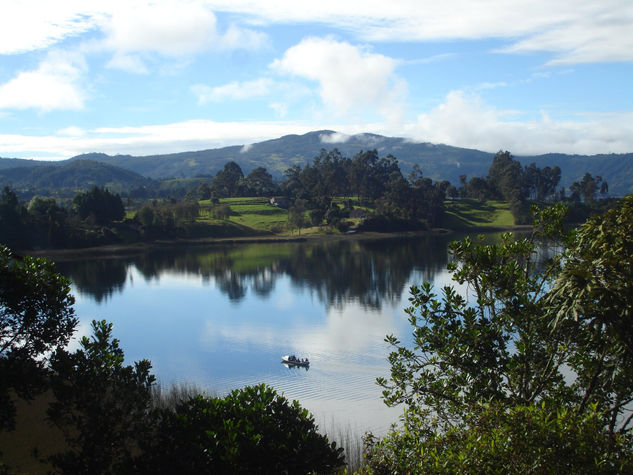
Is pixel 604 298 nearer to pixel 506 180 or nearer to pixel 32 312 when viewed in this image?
pixel 32 312

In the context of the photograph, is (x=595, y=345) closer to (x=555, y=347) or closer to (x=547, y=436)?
(x=555, y=347)

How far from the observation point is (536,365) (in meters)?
10.3

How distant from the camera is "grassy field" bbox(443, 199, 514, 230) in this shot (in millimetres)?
119800

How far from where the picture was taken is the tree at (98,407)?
1001cm

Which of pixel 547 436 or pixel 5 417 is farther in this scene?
pixel 5 417

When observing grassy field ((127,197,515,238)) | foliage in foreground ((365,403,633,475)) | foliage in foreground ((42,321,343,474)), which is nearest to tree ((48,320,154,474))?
foliage in foreground ((42,321,343,474))

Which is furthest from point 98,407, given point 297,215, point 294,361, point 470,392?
point 297,215

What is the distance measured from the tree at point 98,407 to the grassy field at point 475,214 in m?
112

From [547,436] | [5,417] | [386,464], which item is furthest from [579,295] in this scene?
[5,417]

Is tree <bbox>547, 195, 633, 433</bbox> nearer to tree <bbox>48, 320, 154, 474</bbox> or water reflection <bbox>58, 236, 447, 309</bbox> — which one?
tree <bbox>48, 320, 154, 474</bbox>

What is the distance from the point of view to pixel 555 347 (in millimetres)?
9641

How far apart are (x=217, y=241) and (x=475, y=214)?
5908 centimetres

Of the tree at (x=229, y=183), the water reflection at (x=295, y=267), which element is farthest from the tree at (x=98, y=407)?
the tree at (x=229, y=183)

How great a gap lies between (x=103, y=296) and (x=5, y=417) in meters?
45.3
